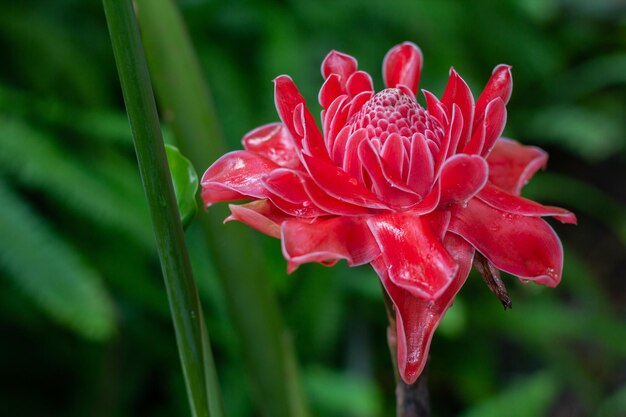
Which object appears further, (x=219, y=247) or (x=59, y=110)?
(x=59, y=110)

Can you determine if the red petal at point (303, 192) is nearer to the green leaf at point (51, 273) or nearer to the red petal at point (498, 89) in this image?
the red petal at point (498, 89)

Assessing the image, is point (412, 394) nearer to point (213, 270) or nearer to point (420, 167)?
point (420, 167)

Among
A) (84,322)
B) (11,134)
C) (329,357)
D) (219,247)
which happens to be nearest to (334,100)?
(219,247)

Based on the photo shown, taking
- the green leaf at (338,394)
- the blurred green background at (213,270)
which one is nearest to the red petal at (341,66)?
the blurred green background at (213,270)

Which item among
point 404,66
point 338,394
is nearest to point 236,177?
point 404,66

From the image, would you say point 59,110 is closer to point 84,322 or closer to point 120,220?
point 120,220

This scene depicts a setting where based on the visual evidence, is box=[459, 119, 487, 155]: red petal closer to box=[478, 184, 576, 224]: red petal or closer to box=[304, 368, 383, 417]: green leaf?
box=[478, 184, 576, 224]: red petal
